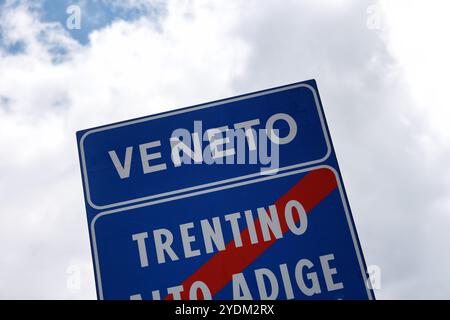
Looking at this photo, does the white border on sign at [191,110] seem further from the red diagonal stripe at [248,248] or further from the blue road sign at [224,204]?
the red diagonal stripe at [248,248]

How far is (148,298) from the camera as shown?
360 centimetres

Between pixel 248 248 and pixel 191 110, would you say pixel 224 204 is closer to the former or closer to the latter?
pixel 248 248

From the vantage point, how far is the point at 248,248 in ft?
12.1

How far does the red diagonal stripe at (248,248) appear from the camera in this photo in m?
3.62

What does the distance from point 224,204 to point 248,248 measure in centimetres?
33

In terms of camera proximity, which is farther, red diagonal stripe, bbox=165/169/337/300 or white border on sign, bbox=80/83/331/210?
white border on sign, bbox=80/83/331/210

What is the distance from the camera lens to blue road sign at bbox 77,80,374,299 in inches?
142

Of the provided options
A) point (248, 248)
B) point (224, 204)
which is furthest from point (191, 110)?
point (248, 248)

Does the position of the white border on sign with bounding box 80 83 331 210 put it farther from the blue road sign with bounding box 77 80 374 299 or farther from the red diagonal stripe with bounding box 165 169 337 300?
the red diagonal stripe with bounding box 165 169 337 300

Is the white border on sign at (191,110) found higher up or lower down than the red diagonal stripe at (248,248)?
higher up

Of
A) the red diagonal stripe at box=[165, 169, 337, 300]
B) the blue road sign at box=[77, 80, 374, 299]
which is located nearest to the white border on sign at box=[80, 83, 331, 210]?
the blue road sign at box=[77, 80, 374, 299]

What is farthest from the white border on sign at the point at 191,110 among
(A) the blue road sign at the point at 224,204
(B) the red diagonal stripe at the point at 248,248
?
(B) the red diagonal stripe at the point at 248,248

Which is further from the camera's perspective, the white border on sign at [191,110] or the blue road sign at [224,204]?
the white border on sign at [191,110]
